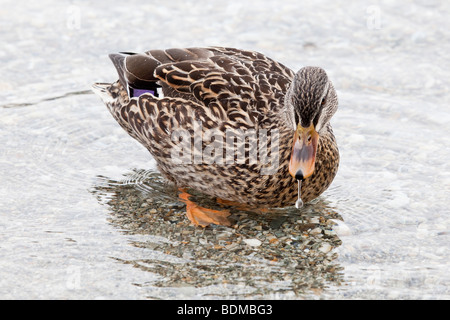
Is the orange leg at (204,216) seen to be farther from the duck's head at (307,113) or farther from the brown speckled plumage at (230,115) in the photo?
the duck's head at (307,113)

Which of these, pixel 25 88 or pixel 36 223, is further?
pixel 25 88

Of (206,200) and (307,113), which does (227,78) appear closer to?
(307,113)

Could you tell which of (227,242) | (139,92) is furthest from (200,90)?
(227,242)

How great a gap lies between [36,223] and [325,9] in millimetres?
5468

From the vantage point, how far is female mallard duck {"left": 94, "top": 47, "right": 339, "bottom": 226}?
18.6ft

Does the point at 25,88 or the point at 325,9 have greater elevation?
the point at 325,9

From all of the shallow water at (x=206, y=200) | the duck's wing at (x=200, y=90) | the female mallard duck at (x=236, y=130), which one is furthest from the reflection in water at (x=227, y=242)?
the duck's wing at (x=200, y=90)

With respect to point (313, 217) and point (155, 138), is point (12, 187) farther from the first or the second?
point (313, 217)

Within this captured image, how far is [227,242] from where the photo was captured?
5.62 metres

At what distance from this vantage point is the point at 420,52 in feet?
28.6

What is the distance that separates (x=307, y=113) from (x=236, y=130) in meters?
0.66

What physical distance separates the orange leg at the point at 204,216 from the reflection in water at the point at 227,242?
2.2 inches
